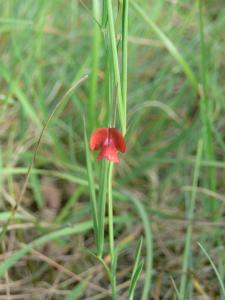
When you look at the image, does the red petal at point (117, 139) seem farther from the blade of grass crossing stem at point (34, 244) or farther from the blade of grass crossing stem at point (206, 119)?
the blade of grass crossing stem at point (206, 119)

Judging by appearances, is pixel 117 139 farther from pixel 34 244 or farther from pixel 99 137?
pixel 34 244

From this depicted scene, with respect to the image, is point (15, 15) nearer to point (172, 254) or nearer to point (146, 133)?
point (146, 133)

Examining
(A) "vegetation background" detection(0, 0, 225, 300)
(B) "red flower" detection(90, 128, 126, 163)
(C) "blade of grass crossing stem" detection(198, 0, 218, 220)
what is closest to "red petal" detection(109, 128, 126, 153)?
(B) "red flower" detection(90, 128, 126, 163)

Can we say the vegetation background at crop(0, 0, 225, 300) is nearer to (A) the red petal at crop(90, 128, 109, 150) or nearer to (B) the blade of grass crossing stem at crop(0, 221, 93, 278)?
(B) the blade of grass crossing stem at crop(0, 221, 93, 278)

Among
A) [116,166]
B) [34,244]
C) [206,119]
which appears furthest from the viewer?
[116,166]

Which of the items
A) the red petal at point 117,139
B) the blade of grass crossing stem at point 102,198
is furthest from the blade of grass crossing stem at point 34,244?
the red petal at point 117,139

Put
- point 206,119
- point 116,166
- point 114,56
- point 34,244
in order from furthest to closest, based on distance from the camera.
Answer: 1. point 116,166
2. point 206,119
3. point 34,244
4. point 114,56

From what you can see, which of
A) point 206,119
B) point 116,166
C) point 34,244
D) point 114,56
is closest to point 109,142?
point 114,56

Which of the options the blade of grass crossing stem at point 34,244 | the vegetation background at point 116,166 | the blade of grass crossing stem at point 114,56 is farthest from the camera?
the vegetation background at point 116,166
